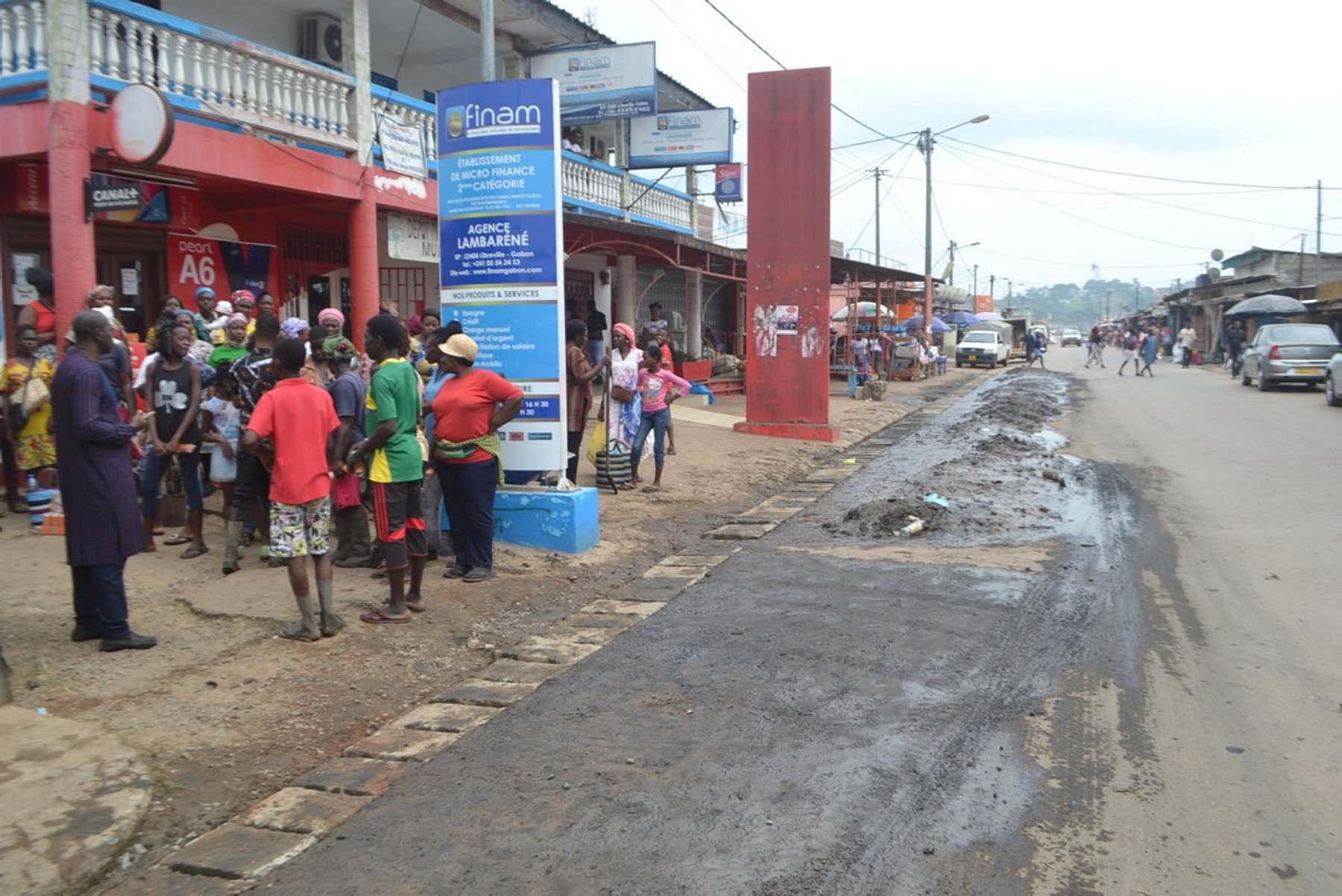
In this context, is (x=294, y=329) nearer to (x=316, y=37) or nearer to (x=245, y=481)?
(x=245, y=481)

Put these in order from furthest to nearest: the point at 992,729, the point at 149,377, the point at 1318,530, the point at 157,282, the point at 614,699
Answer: the point at 157,282, the point at 1318,530, the point at 149,377, the point at 614,699, the point at 992,729

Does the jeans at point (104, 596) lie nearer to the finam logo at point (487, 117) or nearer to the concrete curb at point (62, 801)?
the concrete curb at point (62, 801)

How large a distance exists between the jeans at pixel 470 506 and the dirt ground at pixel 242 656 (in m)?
0.24

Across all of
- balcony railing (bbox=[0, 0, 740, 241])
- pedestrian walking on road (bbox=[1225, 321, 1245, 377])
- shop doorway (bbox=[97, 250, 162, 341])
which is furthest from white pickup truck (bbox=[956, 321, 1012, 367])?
shop doorway (bbox=[97, 250, 162, 341])

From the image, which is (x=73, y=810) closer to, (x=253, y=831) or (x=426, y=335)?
(x=253, y=831)

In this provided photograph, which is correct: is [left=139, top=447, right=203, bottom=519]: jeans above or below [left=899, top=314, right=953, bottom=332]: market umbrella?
below

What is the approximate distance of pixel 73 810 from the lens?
12.3ft

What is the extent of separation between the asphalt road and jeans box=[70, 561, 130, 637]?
2.41 meters

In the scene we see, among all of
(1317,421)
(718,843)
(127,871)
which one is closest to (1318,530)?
(718,843)

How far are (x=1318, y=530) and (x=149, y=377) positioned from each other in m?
9.39

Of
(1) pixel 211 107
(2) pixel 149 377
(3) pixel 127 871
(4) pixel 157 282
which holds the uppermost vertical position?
(1) pixel 211 107

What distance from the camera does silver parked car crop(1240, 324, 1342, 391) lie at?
24281 millimetres

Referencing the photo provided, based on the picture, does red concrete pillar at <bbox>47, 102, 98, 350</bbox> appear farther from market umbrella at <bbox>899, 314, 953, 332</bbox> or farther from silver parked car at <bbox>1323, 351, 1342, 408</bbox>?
market umbrella at <bbox>899, 314, 953, 332</bbox>

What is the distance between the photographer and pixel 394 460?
20.2ft
